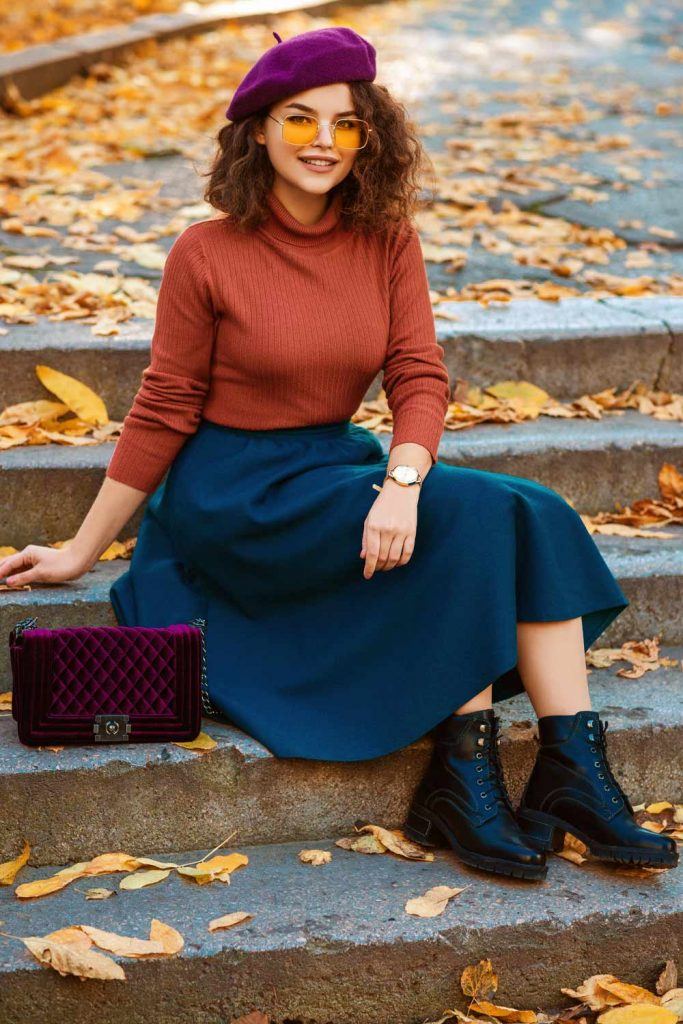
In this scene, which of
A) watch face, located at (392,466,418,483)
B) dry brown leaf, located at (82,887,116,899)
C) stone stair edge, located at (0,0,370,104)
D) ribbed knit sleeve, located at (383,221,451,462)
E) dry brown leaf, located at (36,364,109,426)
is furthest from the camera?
stone stair edge, located at (0,0,370,104)

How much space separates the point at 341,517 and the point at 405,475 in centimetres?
17

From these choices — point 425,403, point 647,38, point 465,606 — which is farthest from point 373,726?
point 647,38

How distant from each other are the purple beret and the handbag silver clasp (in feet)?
4.36

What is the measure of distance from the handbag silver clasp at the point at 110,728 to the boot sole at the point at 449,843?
64 cm

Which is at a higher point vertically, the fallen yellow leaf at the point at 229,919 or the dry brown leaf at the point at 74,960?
the dry brown leaf at the point at 74,960

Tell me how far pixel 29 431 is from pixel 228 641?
3.34 feet

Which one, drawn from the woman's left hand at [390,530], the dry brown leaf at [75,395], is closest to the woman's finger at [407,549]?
the woman's left hand at [390,530]

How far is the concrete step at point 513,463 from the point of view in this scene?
127 inches

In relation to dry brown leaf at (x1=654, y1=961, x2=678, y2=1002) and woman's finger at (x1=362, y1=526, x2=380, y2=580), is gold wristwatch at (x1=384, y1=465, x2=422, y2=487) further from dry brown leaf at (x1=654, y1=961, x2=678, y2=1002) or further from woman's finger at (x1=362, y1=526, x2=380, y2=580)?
dry brown leaf at (x1=654, y1=961, x2=678, y2=1002)

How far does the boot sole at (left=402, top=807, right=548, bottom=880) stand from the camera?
8.16 ft

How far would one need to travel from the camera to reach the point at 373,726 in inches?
103

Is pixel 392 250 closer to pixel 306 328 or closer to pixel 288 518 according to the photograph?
pixel 306 328

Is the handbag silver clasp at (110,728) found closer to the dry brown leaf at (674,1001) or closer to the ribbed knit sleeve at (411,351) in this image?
the ribbed knit sleeve at (411,351)

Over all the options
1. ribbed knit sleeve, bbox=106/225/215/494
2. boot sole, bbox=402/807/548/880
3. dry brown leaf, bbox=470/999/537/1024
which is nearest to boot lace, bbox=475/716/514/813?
boot sole, bbox=402/807/548/880
